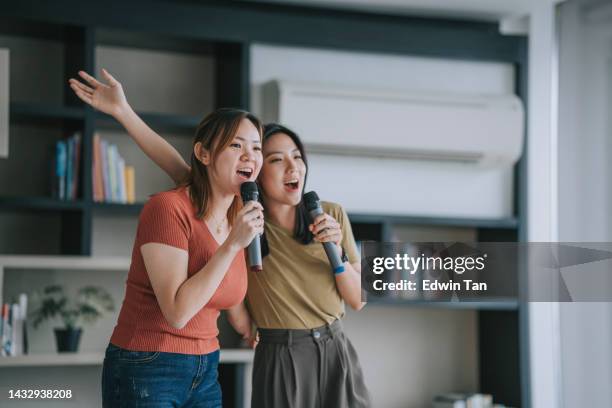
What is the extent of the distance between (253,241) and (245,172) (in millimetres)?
153

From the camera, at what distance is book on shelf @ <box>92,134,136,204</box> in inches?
136

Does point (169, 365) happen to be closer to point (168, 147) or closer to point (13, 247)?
point (168, 147)

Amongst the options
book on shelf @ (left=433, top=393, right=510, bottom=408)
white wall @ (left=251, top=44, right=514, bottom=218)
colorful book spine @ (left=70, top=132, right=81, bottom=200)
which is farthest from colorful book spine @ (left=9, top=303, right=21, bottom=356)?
book on shelf @ (left=433, top=393, right=510, bottom=408)

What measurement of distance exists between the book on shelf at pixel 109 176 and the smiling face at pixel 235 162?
1796 millimetres

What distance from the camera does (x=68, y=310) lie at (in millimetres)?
3418

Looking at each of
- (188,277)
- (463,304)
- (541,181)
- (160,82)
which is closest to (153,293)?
Answer: (188,277)

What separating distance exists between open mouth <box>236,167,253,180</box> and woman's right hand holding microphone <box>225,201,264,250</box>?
9cm

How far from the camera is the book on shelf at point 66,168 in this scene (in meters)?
3.41

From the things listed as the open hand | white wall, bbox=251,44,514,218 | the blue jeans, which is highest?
white wall, bbox=251,44,514,218

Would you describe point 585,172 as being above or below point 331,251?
above

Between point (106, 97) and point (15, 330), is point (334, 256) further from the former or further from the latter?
point (15, 330)

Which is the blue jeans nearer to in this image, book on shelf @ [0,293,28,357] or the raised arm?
the raised arm

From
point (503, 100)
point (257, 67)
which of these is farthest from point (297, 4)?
point (503, 100)

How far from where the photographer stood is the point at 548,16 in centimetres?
408
